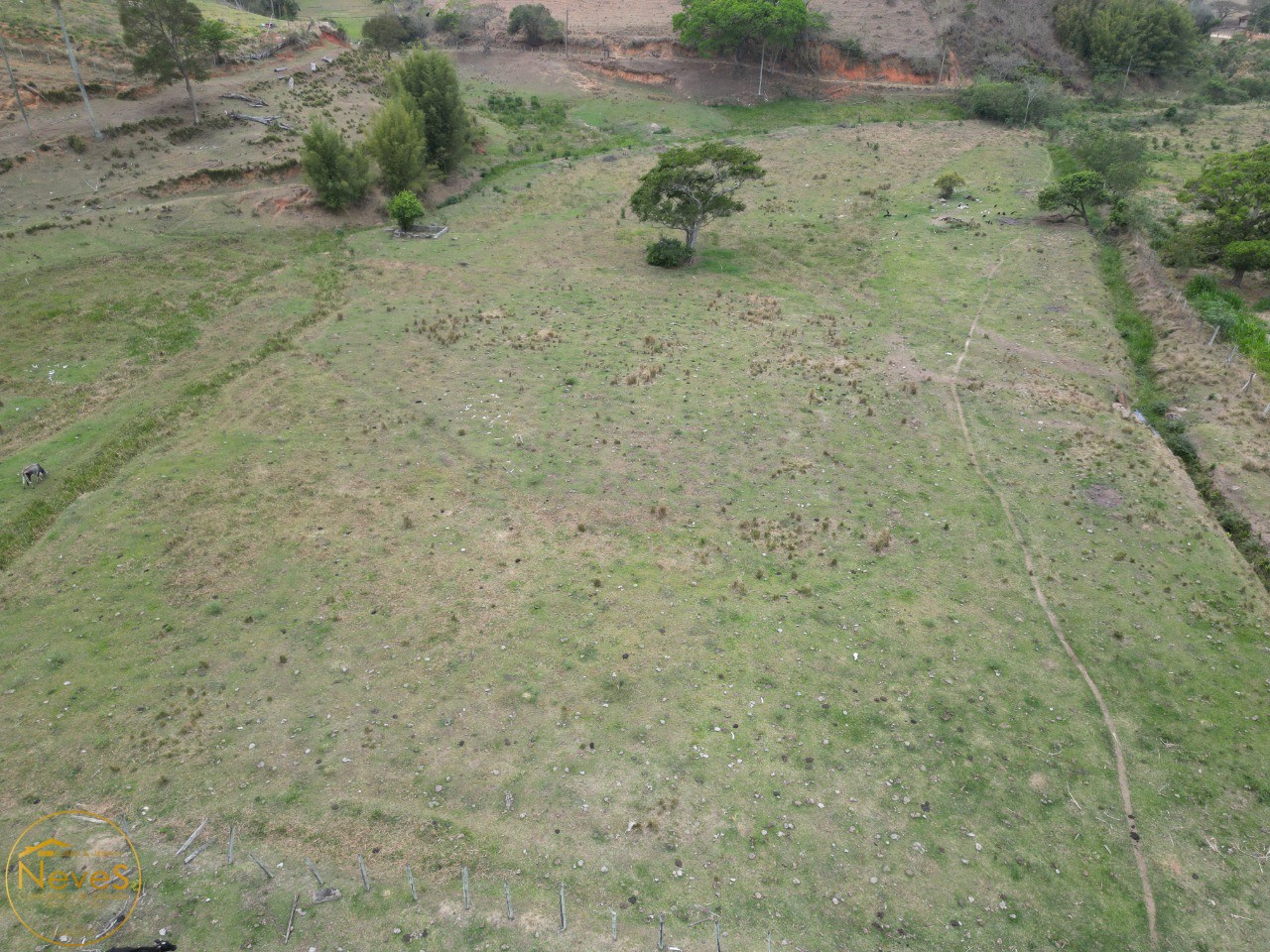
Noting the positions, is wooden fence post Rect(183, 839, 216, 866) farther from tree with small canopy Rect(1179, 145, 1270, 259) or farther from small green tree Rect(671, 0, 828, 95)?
small green tree Rect(671, 0, 828, 95)

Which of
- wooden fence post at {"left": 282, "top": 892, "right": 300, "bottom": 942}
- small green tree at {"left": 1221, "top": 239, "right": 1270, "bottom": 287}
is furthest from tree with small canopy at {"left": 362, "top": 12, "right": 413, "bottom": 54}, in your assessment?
wooden fence post at {"left": 282, "top": 892, "right": 300, "bottom": 942}

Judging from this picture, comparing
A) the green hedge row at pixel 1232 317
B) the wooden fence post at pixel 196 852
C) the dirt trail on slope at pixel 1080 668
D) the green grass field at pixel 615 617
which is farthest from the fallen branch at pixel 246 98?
the green hedge row at pixel 1232 317

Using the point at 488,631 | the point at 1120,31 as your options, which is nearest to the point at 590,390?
the point at 488,631

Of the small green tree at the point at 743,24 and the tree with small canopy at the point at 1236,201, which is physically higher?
the small green tree at the point at 743,24

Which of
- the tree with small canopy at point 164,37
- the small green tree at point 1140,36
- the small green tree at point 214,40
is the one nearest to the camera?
the tree with small canopy at point 164,37

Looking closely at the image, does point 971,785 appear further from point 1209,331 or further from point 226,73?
point 226,73

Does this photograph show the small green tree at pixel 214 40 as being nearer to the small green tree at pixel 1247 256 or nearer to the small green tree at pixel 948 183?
the small green tree at pixel 948 183

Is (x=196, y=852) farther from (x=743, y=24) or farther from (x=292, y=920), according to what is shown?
(x=743, y=24)
